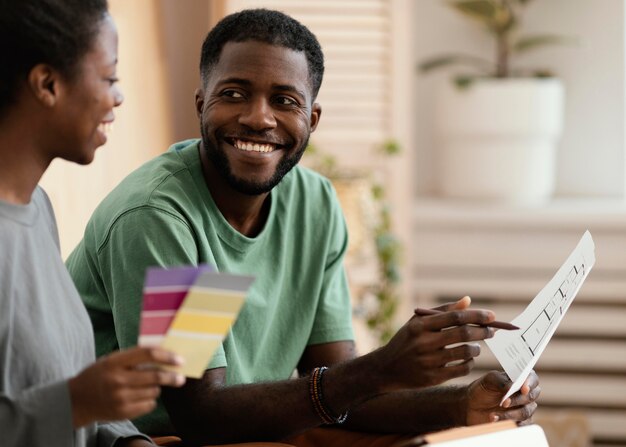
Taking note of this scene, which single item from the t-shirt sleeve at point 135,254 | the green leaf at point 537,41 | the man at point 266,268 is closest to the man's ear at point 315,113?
the man at point 266,268

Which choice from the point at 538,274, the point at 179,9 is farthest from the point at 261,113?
the point at 538,274

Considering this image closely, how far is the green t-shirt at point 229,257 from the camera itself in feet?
4.67

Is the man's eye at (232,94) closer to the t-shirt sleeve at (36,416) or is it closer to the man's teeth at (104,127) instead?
the man's teeth at (104,127)

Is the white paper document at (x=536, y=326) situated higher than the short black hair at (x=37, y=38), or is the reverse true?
the short black hair at (x=37, y=38)

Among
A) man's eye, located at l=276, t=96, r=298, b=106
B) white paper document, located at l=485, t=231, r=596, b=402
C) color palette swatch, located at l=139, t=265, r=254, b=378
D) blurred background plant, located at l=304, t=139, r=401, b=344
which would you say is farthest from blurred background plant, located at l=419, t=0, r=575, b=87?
color palette swatch, located at l=139, t=265, r=254, b=378

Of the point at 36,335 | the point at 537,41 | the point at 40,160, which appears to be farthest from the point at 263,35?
the point at 537,41

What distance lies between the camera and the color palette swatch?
0.94 m

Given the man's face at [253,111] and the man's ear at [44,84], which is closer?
the man's ear at [44,84]

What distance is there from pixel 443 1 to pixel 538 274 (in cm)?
97

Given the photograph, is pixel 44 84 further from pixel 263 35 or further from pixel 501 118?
pixel 501 118

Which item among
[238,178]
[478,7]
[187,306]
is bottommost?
[187,306]

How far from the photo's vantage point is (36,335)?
1049mm

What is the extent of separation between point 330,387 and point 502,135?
87.2 inches

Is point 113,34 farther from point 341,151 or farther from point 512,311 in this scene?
point 512,311
